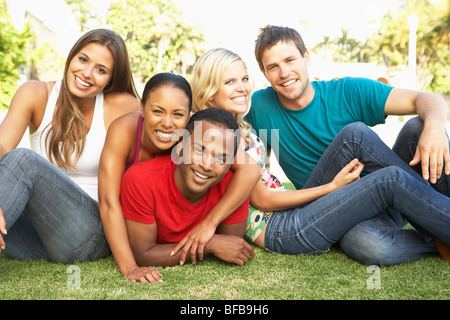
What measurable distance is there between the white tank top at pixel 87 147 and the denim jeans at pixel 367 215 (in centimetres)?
135

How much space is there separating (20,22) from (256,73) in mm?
12511

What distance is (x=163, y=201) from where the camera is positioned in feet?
9.62

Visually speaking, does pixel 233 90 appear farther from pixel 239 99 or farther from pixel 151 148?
pixel 151 148

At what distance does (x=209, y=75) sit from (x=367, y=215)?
5.04 ft

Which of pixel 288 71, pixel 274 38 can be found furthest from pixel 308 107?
pixel 274 38

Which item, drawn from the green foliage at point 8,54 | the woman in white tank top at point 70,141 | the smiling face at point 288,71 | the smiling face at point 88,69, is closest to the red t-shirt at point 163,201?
the woman in white tank top at point 70,141

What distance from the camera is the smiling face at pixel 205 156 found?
279 cm

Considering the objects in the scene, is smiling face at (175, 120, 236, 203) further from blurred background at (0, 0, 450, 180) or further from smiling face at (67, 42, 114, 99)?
blurred background at (0, 0, 450, 180)

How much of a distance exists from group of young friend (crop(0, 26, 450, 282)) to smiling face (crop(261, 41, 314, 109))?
1cm

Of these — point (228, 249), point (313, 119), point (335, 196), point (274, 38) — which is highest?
point (274, 38)

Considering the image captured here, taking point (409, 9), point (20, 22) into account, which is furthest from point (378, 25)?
point (20, 22)

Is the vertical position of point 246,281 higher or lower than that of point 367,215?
lower
